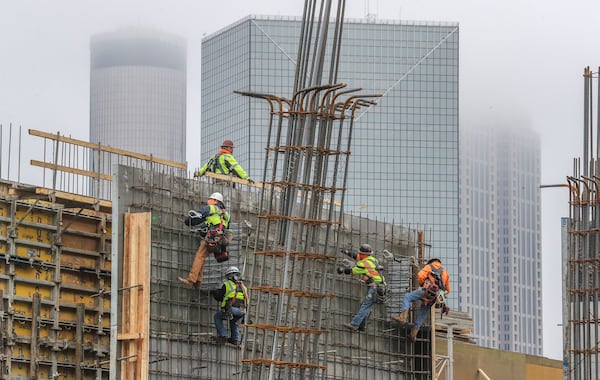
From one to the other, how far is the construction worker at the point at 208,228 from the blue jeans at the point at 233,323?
0.99 meters

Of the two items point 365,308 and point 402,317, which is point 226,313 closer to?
point 365,308

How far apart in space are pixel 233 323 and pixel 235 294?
96cm

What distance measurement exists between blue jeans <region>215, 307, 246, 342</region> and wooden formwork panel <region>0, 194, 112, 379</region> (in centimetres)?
283

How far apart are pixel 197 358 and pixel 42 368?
378cm

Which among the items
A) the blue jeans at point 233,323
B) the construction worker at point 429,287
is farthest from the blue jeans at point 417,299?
the blue jeans at point 233,323

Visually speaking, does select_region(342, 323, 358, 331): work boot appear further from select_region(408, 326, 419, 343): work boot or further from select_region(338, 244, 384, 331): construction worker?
select_region(408, 326, 419, 343): work boot

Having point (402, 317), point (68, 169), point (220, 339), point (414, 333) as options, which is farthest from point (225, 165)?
point (414, 333)

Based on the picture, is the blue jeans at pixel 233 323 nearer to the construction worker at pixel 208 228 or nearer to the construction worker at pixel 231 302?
the construction worker at pixel 231 302

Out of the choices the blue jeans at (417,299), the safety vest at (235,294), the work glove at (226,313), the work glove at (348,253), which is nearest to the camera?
the safety vest at (235,294)

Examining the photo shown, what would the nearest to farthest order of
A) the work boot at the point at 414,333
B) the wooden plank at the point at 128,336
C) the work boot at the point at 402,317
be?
1. the wooden plank at the point at 128,336
2. the work boot at the point at 402,317
3. the work boot at the point at 414,333

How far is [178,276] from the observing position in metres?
38.9

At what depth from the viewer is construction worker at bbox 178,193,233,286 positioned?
38281mm

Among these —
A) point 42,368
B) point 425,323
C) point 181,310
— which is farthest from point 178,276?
point 425,323

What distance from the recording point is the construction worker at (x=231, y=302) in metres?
38.7
